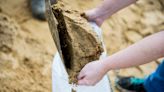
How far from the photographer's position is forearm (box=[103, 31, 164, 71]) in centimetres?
115

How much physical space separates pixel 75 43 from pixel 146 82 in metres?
0.64

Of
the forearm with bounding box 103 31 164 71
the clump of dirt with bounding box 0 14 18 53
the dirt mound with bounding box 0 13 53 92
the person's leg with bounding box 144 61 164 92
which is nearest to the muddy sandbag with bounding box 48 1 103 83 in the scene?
the forearm with bounding box 103 31 164 71

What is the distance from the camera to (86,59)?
1310 mm

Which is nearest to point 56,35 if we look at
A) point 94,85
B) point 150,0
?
point 94,85

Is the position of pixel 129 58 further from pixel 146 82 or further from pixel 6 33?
pixel 6 33

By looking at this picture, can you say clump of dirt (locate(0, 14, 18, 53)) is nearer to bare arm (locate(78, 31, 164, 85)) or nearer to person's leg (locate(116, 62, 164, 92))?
person's leg (locate(116, 62, 164, 92))

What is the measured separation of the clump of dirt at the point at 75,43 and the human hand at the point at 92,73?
0.15 ft

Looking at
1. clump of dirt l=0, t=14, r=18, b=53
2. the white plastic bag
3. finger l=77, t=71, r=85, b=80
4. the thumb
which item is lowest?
clump of dirt l=0, t=14, r=18, b=53

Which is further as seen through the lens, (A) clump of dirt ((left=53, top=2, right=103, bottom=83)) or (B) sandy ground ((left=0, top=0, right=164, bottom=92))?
(B) sandy ground ((left=0, top=0, right=164, bottom=92))

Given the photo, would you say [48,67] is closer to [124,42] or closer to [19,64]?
[19,64]

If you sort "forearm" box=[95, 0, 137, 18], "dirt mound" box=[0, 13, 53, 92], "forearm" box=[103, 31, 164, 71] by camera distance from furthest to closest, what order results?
"dirt mound" box=[0, 13, 53, 92] < "forearm" box=[95, 0, 137, 18] < "forearm" box=[103, 31, 164, 71]

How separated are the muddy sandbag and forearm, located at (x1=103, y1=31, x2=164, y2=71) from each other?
0.33 ft

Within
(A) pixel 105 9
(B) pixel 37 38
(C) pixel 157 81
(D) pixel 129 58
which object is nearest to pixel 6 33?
(B) pixel 37 38

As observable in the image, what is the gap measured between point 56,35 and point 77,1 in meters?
1.20
